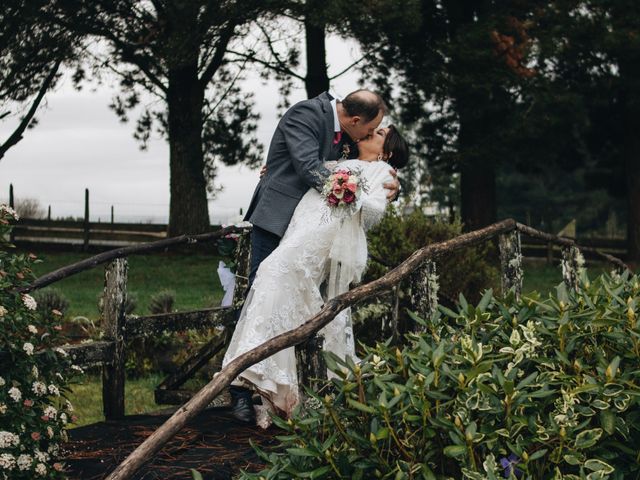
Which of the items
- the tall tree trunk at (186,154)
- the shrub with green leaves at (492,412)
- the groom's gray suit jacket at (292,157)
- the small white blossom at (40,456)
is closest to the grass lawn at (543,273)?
the tall tree trunk at (186,154)

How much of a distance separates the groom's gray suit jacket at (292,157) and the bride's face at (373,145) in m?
0.19

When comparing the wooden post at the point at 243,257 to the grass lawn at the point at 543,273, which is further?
the grass lawn at the point at 543,273

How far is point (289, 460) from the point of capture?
3.28 m

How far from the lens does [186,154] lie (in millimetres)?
19672

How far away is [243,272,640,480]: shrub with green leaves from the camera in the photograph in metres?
3.06

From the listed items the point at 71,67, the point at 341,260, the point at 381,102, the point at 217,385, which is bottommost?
the point at 217,385

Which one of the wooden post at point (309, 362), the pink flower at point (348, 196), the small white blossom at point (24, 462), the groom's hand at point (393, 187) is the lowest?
the small white blossom at point (24, 462)

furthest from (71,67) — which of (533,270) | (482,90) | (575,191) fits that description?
(575,191)

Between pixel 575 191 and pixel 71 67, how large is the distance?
28918mm

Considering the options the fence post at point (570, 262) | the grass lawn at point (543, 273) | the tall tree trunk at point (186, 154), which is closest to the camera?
the fence post at point (570, 262)

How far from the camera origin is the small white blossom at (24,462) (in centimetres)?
417

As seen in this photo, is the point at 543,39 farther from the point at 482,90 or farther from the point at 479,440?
the point at 479,440

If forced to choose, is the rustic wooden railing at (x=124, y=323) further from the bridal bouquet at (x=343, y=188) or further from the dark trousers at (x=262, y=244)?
the bridal bouquet at (x=343, y=188)

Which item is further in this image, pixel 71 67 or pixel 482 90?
pixel 71 67
